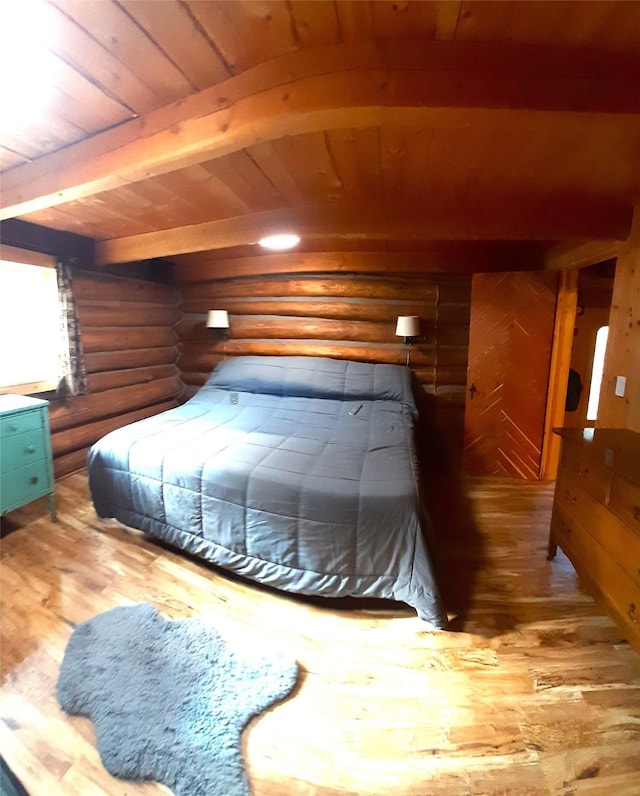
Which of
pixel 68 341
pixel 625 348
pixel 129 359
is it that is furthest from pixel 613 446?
pixel 129 359

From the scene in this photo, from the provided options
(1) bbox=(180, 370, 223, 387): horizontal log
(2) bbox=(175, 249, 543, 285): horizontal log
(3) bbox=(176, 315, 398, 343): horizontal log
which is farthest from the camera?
(1) bbox=(180, 370, 223, 387): horizontal log

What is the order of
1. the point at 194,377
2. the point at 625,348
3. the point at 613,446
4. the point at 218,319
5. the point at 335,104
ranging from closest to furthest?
1. the point at 335,104
2. the point at 613,446
3. the point at 625,348
4. the point at 218,319
5. the point at 194,377

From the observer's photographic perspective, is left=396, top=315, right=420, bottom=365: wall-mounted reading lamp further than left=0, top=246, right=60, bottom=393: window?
Yes

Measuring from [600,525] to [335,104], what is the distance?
197cm

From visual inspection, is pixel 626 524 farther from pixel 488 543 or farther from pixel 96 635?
pixel 96 635

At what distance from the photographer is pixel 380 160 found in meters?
1.58

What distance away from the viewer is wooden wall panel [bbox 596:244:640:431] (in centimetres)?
187

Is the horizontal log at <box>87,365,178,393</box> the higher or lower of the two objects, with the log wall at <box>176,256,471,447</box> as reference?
lower

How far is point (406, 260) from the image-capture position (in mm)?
3307

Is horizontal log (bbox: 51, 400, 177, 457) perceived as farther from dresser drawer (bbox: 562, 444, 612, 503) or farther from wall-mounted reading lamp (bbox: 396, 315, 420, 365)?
dresser drawer (bbox: 562, 444, 612, 503)

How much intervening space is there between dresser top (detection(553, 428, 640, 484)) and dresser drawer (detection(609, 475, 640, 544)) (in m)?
0.05

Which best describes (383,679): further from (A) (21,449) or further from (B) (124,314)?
(B) (124,314)

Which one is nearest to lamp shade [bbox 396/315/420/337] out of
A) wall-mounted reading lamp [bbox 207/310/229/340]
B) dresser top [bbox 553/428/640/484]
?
dresser top [bbox 553/428/640/484]

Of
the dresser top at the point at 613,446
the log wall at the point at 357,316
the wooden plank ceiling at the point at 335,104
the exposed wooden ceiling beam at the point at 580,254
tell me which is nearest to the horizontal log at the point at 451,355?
the log wall at the point at 357,316
